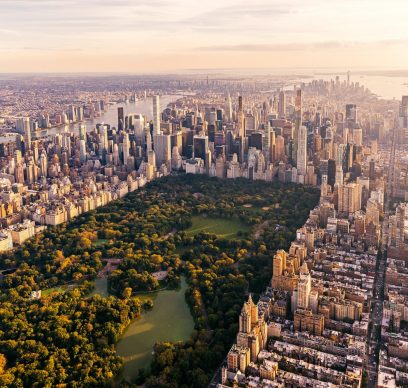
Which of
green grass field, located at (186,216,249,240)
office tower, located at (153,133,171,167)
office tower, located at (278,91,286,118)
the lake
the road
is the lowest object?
the lake

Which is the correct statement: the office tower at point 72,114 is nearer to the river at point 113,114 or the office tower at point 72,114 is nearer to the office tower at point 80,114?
the office tower at point 80,114

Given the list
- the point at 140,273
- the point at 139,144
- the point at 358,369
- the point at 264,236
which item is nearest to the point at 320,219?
the point at 264,236

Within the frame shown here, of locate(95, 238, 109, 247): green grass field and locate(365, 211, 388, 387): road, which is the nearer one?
locate(365, 211, 388, 387): road

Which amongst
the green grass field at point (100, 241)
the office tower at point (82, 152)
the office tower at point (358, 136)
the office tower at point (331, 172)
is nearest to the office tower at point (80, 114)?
the office tower at point (82, 152)

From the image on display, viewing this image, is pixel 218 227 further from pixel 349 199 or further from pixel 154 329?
pixel 154 329

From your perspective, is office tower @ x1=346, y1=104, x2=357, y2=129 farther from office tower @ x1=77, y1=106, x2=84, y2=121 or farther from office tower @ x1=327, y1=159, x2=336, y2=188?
office tower @ x1=77, y1=106, x2=84, y2=121

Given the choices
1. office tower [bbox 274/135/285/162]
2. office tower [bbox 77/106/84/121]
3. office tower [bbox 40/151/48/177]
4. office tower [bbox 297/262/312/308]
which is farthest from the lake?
office tower [bbox 77/106/84/121]
